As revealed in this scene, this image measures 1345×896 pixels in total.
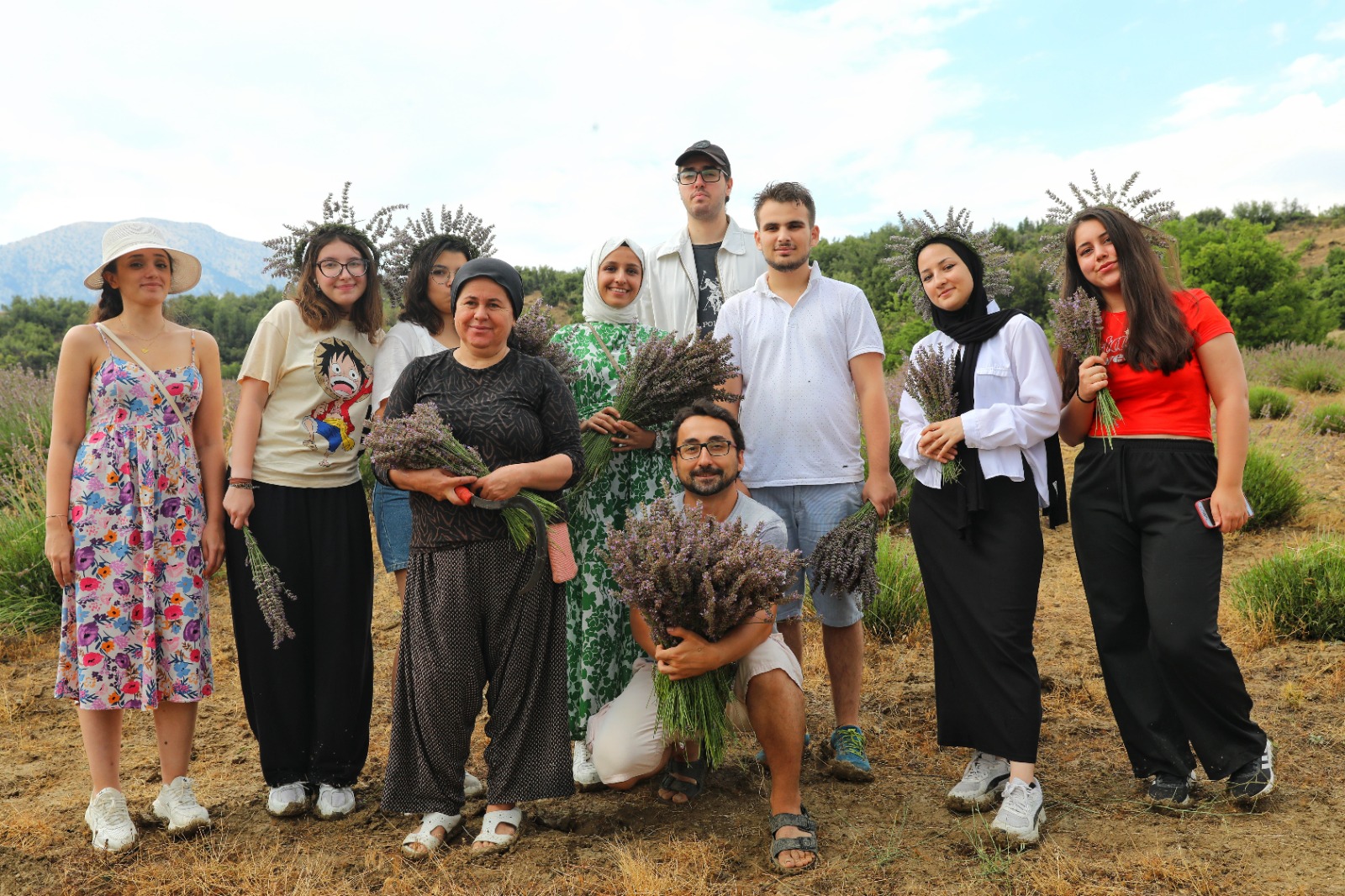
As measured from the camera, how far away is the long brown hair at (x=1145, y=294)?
316 cm

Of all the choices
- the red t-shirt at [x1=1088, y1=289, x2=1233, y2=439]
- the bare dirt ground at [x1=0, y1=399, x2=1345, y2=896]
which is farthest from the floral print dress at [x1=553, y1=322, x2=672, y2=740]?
the red t-shirt at [x1=1088, y1=289, x2=1233, y2=439]

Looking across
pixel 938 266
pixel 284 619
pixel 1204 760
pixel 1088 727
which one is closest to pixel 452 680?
pixel 284 619

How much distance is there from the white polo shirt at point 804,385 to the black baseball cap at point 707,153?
0.81m

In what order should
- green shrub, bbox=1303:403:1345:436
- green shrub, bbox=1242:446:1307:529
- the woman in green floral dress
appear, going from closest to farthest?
the woman in green floral dress, green shrub, bbox=1242:446:1307:529, green shrub, bbox=1303:403:1345:436

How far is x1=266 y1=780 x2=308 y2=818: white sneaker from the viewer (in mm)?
3451

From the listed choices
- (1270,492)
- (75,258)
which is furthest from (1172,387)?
(75,258)

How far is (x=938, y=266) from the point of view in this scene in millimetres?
3357

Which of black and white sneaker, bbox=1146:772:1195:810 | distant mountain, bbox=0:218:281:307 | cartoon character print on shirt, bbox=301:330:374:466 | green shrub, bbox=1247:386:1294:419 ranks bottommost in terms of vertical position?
black and white sneaker, bbox=1146:772:1195:810

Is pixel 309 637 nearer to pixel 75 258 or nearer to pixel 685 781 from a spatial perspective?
pixel 685 781

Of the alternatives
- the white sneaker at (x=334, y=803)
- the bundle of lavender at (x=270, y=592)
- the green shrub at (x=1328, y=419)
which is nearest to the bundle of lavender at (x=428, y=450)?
the bundle of lavender at (x=270, y=592)

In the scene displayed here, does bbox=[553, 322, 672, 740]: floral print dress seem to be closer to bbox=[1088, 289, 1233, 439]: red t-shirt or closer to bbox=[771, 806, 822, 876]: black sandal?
bbox=[771, 806, 822, 876]: black sandal

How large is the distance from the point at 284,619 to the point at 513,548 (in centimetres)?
96

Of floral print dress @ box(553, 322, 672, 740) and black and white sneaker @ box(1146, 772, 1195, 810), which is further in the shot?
floral print dress @ box(553, 322, 672, 740)

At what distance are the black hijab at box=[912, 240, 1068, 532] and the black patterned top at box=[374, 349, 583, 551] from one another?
4.65 feet
